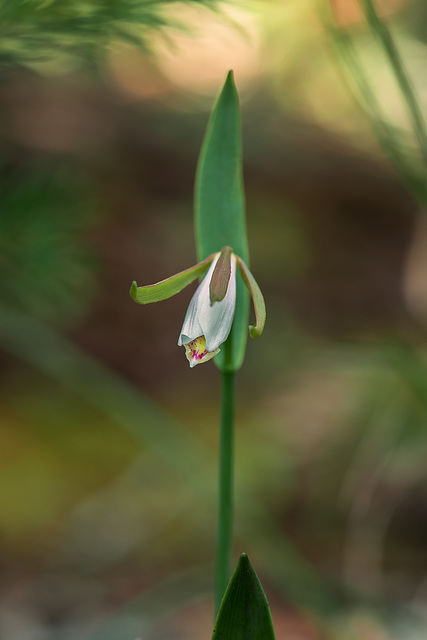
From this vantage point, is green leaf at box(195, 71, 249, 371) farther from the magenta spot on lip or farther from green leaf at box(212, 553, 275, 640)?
green leaf at box(212, 553, 275, 640)

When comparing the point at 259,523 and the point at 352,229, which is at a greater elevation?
the point at 352,229

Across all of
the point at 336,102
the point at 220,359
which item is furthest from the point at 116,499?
the point at 336,102

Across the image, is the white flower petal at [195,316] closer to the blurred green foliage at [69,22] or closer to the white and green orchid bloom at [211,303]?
the white and green orchid bloom at [211,303]

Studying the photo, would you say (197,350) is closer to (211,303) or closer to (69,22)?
(211,303)

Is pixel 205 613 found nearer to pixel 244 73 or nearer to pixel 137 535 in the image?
pixel 137 535

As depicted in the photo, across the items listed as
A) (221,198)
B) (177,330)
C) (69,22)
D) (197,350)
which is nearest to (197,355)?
(197,350)

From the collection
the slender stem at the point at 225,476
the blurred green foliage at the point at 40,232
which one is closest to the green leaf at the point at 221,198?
the slender stem at the point at 225,476

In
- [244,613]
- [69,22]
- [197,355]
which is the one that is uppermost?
[69,22]
